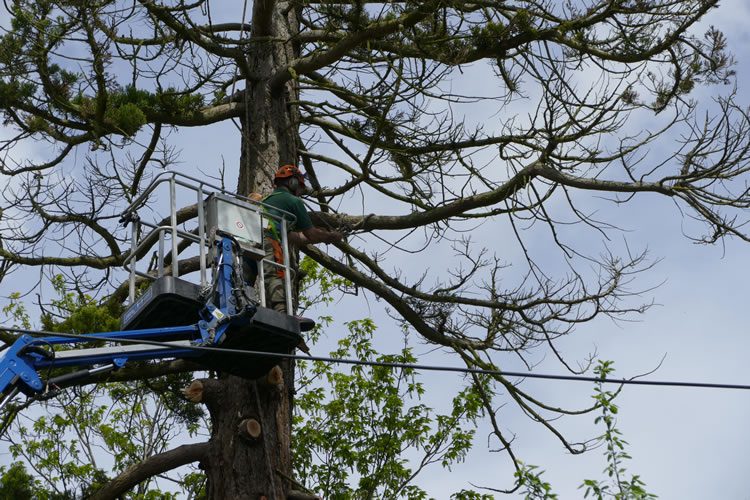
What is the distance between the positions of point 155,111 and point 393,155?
247 centimetres

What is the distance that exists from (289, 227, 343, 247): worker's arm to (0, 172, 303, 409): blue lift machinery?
A: 69cm

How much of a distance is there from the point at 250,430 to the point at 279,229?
1758mm

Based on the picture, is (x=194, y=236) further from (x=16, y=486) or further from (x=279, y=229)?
(x=16, y=486)

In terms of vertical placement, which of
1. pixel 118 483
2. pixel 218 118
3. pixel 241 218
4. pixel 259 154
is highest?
pixel 218 118

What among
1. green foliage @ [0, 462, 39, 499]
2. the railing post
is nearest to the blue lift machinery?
the railing post

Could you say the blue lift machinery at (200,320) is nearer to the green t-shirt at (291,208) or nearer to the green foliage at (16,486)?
the green t-shirt at (291,208)

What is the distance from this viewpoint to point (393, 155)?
37.2 ft

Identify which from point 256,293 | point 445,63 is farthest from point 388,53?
point 256,293

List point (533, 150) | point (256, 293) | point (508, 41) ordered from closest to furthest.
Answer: point (256, 293), point (508, 41), point (533, 150)

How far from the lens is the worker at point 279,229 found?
9.74 metres

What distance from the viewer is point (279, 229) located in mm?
9992

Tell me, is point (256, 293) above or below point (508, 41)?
below

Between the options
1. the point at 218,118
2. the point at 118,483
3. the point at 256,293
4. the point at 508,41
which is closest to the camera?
the point at 256,293

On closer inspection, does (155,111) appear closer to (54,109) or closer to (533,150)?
(54,109)
